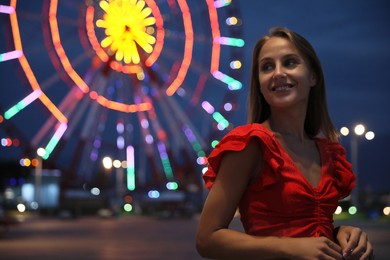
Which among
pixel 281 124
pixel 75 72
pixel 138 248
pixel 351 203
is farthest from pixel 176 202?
pixel 281 124

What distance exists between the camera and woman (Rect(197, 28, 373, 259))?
1637 millimetres

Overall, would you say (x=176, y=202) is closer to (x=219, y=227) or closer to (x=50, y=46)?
(x=50, y=46)

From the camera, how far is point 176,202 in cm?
3966

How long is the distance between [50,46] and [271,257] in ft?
76.8

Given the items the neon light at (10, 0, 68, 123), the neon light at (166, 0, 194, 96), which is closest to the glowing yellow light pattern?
the neon light at (166, 0, 194, 96)

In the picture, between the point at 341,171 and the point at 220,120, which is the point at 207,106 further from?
the point at 341,171

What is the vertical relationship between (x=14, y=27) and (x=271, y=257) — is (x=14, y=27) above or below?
above

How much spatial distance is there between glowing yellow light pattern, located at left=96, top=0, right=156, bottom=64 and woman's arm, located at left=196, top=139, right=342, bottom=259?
22394mm

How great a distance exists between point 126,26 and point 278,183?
73.7 feet

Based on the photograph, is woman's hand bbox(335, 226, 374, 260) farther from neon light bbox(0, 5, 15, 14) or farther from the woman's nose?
neon light bbox(0, 5, 15, 14)

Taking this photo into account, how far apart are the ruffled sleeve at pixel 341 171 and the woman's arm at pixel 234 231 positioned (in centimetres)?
27

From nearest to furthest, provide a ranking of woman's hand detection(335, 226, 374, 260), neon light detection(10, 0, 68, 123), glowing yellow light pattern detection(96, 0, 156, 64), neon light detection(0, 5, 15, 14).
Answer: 1. woman's hand detection(335, 226, 374, 260)
2. glowing yellow light pattern detection(96, 0, 156, 64)
3. neon light detection(10, 0, 68, 123)
4. neon light detection(0, 5, 15, 14)

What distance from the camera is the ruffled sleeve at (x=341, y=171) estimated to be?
1.87 metres

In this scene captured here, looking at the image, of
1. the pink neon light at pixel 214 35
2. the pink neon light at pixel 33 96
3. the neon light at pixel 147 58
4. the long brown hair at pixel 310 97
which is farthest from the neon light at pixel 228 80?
the long brown hair at pixel 310 97
